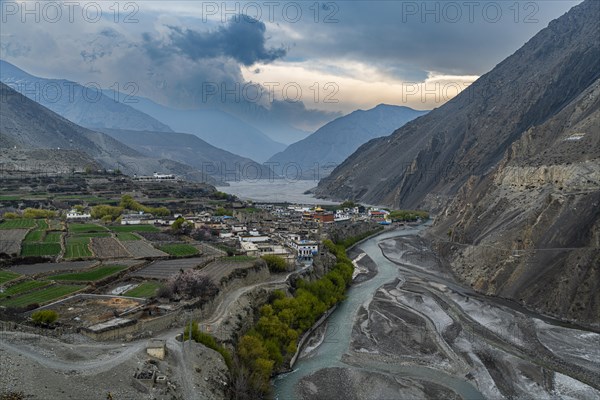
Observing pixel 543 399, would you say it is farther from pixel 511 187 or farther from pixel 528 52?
pixel 528 52

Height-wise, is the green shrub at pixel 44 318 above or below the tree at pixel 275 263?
above

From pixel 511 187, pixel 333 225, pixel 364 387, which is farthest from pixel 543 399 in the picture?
pixel 333 225

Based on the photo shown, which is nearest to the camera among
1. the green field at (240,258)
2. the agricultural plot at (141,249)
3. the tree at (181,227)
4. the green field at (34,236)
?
the green field at (240,258)

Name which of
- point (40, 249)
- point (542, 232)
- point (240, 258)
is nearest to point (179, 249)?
point (240, 258)

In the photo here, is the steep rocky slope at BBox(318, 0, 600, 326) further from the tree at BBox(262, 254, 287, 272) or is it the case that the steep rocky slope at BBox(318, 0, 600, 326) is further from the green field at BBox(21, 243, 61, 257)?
the green field at BBox(21, 243, 61, 257)

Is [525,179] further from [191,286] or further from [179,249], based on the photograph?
[191,286]

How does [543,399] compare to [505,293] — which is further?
[505,293]

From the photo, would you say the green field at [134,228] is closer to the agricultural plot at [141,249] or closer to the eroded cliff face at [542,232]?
the agricultural plot at [141,249]

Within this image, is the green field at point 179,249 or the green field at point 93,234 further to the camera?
the green field at point 93,234

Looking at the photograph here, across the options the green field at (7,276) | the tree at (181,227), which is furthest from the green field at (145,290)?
the tree at (181,227)
